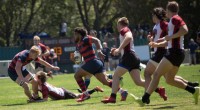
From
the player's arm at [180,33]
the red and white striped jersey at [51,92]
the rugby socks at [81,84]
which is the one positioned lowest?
the red and white striped jersey at [51,92]

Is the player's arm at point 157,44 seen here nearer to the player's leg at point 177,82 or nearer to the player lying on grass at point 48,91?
the player's leg at point 177,82

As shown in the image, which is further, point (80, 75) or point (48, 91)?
point (48, 91)

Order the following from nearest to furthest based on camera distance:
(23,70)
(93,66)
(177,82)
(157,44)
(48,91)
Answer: (157,44)
(177,82)
(93,66)
(48,91)
(23,70)

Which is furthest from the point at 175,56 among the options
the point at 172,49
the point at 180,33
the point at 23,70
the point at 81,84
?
the point at 23,70

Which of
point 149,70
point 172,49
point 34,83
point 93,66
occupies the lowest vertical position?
point 34,83

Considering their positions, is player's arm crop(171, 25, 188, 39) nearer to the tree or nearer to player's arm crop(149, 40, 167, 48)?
player's arm crop(149, 40, 167, 48)

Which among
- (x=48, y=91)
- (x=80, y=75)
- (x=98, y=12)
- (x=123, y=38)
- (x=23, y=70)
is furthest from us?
(x=98, y=12)

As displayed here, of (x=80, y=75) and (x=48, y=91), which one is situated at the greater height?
(x=80, y=75)

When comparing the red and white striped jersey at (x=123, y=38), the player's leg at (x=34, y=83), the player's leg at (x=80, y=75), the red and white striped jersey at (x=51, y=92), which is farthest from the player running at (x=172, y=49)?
the player's leg at (x=34, y=83)

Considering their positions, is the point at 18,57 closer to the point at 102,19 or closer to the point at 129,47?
the point at 129,47

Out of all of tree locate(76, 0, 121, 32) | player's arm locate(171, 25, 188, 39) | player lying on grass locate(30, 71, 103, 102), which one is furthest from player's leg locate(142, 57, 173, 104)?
tree locate(76, 0, 121, 32)

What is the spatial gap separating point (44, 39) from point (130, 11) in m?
17.2

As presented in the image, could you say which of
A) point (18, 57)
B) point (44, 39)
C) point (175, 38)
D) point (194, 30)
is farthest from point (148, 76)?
point (194, 30)

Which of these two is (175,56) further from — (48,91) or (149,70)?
Result: (48,91)
